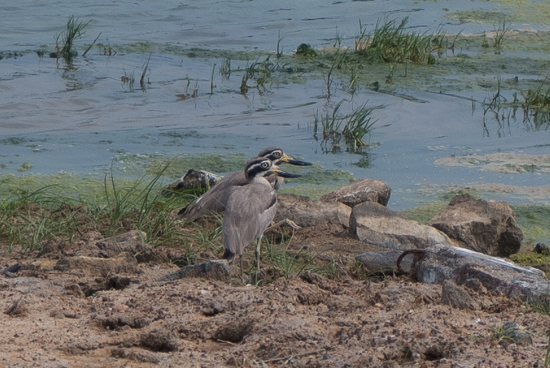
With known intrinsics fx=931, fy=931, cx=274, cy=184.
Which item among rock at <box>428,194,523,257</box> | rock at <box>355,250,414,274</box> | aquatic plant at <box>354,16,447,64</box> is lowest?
rock at <box>428,194,523,257</box>

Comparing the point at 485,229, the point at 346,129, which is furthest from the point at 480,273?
the point at 346,129

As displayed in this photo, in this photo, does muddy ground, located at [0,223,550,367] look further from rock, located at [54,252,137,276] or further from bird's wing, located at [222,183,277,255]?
bird's wing, located at [222,183,277,255]

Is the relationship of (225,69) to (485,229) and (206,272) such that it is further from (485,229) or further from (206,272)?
(206,272)

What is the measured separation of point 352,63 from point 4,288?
8976 millimetres

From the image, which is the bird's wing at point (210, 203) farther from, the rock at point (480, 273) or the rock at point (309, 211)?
the rock at point (480, 273)

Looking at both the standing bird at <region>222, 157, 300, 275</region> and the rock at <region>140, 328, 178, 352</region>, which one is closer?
the rock at <region>140, 328, 178, 352</region>

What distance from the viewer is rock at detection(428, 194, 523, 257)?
22.8ft

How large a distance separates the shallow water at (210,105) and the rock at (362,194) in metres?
0.43

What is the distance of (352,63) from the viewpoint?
517 inches

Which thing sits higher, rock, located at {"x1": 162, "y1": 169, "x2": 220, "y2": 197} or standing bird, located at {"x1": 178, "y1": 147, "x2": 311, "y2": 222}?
standing bird, located at {"x1": 178, "y1": 147, "x2": 311, "y2": 222}

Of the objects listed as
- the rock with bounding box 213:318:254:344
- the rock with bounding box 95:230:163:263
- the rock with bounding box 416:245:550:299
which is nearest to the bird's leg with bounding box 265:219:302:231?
the rock with bounding box 95:230:163:263

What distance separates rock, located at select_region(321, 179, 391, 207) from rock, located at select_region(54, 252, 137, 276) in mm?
2641

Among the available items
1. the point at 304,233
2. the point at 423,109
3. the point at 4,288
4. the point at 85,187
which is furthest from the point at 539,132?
the point at 4,288

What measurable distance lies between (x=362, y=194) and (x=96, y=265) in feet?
9.45
